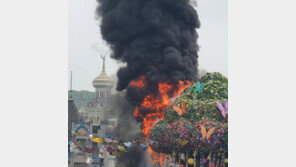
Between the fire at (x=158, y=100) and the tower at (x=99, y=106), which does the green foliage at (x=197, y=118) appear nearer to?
the fire at (x=158, y=100)

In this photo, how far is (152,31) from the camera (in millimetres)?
18938

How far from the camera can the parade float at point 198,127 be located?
1561 centimetres

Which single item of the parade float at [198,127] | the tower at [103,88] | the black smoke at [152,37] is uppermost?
the black smoke at [152,37]

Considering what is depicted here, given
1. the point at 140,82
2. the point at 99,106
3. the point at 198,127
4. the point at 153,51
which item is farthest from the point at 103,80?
the point at 198,127

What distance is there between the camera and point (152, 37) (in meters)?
18.9

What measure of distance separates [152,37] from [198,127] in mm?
4867

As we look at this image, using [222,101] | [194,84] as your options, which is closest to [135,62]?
[194,84]

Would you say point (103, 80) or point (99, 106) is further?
point (99, 106)

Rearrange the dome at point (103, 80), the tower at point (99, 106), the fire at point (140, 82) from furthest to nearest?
1. the tower at point (99, 106)
2. the dome at point (103, 80)
3. the fire at point (140, 82)

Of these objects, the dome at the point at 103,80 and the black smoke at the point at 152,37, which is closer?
the black smoke at the point at 152,37

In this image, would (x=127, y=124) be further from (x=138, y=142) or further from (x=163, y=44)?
(x=163, y=44)

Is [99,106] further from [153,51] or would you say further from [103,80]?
[153,51]

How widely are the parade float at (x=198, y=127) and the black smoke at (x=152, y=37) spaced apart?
63.8 inches

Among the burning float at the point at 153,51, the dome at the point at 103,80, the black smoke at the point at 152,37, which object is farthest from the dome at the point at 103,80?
the black smoke at the point at 152,37
